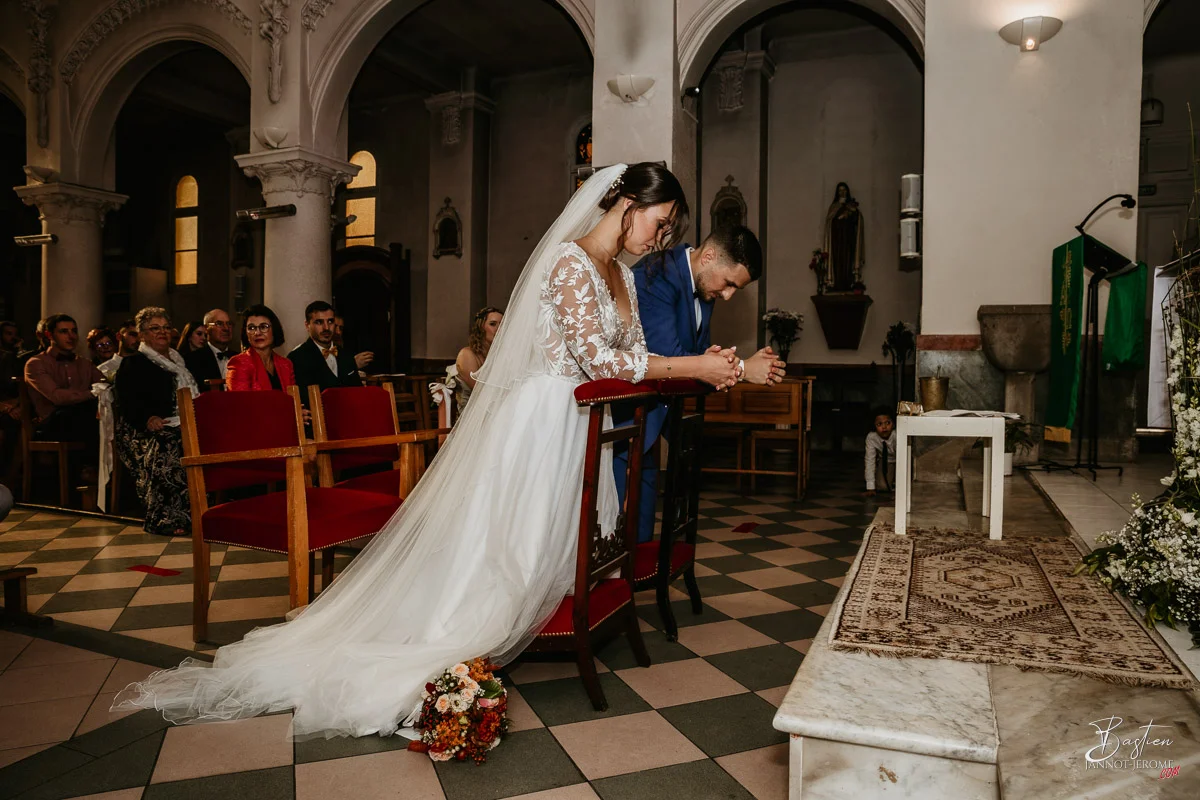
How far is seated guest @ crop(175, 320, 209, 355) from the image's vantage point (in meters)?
6.40

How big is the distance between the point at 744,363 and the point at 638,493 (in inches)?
20.9

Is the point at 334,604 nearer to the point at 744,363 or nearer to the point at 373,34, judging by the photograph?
the point at 744,363

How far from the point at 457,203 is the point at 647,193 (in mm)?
10128

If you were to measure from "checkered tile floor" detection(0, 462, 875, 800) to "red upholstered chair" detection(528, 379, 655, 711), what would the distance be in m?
0.21

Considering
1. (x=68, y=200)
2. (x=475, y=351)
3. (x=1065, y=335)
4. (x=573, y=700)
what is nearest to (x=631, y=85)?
(x=475, y=351)

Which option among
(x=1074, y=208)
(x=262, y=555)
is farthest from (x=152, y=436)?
(x=1074, y=208)

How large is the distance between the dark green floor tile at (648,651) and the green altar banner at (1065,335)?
3.54 metres

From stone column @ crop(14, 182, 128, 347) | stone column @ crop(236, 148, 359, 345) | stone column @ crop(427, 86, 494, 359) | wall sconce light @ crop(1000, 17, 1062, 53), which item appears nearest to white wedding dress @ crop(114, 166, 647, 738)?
wall sconce light @ crop(1000, 17, 1062, 53)

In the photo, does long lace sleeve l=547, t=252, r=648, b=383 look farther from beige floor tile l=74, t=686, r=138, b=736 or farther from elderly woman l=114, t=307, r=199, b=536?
elderly woman l=114, t=307, r=199, b=536

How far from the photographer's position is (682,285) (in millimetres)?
3236

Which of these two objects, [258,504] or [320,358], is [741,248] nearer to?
[258,504]

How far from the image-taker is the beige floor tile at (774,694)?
2.47m

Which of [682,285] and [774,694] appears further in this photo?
[682,285]

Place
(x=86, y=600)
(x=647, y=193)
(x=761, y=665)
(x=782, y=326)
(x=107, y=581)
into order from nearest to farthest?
(x=647, y=193)
(x=761, y=665)
(x=86, y=600)
(x=107, y=581)
(x=782, y=326)
